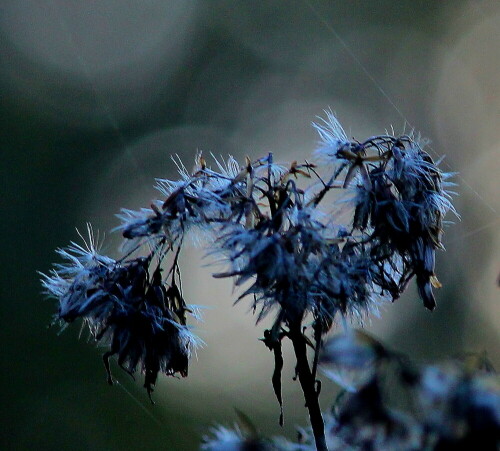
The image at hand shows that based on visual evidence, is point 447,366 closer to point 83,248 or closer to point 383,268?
point 383,268

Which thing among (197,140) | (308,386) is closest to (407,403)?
(308,386)

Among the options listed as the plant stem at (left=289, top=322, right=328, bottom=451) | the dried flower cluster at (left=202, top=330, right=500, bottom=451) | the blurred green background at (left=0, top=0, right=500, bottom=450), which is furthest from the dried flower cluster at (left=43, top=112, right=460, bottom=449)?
the blurred green background at (left=0, top=0, right=500, bottom=450)

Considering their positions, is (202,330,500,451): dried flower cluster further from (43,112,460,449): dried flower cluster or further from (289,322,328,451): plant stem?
(43,112,460,449): dried flower cluster

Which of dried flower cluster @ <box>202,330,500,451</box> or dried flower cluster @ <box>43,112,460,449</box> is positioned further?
dried flower cluster @ <box>43,112,460,449</box>

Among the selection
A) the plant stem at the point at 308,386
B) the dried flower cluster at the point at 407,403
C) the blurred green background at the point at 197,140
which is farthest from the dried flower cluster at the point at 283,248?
the blurred green background at the point at 197,140

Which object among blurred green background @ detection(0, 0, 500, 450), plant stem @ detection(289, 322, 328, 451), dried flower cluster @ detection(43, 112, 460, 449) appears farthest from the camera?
blurred green background @ detection(0, 0, 500, 450)

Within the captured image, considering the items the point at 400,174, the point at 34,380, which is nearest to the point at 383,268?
the point at 400,174

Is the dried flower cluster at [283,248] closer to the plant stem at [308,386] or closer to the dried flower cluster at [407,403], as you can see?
the plant stem at [308,386]
